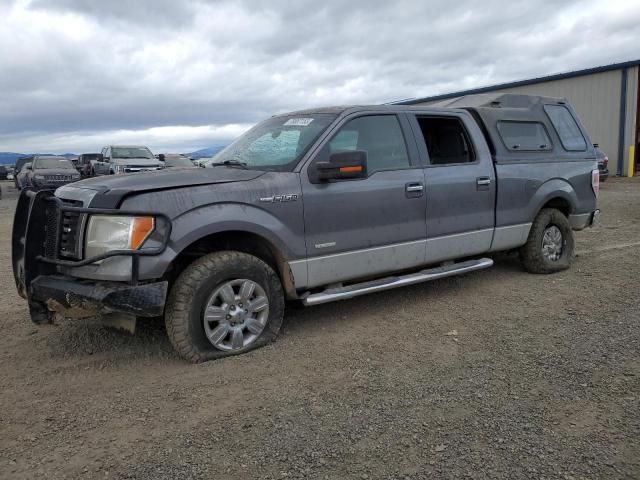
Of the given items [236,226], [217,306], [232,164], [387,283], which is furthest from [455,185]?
[217,306]

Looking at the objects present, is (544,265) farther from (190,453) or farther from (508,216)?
(190,453)

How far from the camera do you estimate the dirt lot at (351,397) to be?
2.67m

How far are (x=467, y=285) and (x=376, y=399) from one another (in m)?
2.99

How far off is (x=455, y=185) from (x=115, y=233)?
3.16 meters

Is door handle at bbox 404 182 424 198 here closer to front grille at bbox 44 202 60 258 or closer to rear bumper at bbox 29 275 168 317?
rear bumper at bbox 29 275 168 317

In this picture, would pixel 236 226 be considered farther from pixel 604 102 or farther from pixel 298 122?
pixel 604 102

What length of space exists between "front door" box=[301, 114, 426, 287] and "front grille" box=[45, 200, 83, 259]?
1670 mm

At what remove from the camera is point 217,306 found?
391 cm

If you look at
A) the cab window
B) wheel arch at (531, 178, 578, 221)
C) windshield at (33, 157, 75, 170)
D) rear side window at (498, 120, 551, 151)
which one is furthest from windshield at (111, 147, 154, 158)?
the cab window

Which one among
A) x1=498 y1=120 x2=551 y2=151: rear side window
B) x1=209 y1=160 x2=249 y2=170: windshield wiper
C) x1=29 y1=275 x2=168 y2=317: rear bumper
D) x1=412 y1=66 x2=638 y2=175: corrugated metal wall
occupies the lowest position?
x1=29 y1=275 x2=168 y2=317: rear bumper

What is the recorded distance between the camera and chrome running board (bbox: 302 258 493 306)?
14.3 ft

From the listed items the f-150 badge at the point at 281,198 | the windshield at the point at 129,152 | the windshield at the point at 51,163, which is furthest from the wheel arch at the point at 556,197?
the windshield at the point at 51,163

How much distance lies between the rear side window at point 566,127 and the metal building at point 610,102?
56.2ft

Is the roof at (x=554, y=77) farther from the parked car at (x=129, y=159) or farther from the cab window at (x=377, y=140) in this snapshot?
the cab window at (x=377, y=140)
